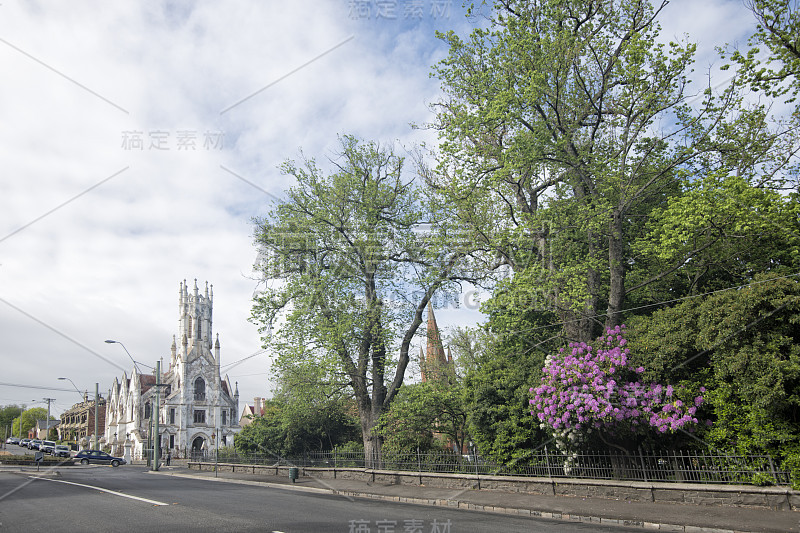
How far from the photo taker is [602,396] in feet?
46.0

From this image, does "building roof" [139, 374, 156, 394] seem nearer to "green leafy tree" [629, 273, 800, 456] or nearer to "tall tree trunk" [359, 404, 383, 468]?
"tall tree trunk" [359, 404, 383, 468]

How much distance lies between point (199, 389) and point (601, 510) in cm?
7364

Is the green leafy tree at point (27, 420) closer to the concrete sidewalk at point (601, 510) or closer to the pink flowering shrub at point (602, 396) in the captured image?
the concrete sidewalk at point (601, 510)

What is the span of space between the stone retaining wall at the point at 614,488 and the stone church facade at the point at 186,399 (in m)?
58.6

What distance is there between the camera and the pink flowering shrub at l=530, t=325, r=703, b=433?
13.4 m

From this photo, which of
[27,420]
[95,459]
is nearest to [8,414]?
[27,420]

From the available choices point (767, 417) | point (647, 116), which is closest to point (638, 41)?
point (647, 116)

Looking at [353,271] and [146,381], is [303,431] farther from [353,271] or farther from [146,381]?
[146,381]

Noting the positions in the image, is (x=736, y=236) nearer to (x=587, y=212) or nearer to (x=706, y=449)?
(x=587, y=212)

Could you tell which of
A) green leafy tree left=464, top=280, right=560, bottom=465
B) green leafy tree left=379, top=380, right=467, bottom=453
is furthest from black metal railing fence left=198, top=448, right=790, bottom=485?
green leafy tree left=379, top=380, right=467, bottom=453

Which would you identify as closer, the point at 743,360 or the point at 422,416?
the point at 743,360

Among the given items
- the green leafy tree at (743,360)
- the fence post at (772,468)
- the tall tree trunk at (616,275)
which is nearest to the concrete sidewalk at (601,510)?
the fence post at (772,468)

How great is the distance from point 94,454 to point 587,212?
1930 inches

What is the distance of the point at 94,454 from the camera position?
4778 centimetres
